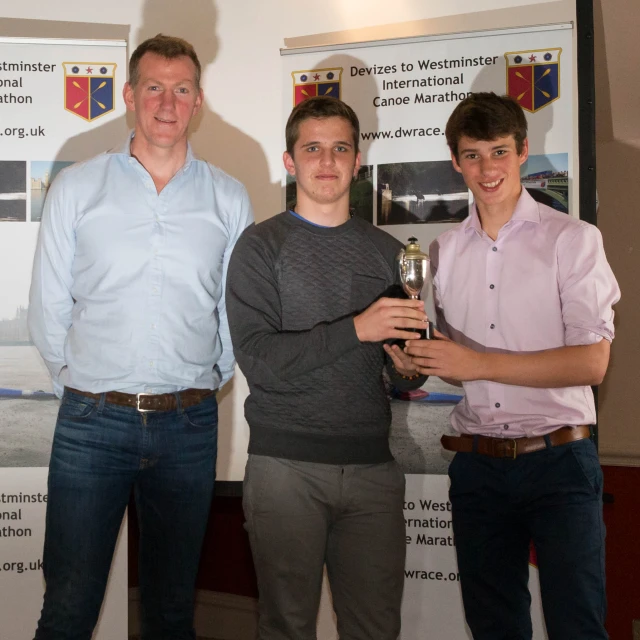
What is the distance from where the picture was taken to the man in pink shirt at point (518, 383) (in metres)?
2.15

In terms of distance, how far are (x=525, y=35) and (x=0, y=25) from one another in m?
2.35

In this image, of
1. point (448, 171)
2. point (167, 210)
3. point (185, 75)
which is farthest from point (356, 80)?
point (167, 210)

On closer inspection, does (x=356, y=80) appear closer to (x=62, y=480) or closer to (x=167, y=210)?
(x=167, y=210)

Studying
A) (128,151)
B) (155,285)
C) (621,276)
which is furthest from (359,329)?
(621,276)

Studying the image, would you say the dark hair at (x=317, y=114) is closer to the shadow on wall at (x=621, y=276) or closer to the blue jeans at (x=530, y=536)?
the blue jeans at (x=530, y=536)

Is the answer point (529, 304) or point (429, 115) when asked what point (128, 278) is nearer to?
point (529, 304)

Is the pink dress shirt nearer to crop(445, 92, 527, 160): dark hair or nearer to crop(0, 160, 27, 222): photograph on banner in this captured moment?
crop(445, 92, 527, 160): dark hair

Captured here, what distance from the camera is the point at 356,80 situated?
3.28 m

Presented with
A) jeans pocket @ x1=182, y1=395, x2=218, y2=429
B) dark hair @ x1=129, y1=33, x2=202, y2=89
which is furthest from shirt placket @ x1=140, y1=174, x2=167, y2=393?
dark hair @ x1=129, y1=33, x2=202, y2=89

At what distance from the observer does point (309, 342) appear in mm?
2125

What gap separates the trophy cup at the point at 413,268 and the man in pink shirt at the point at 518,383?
16 centimetres

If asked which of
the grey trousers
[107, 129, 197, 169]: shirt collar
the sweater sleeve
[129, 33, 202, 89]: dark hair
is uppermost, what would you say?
[129, 33, 202, 89]: dark hair

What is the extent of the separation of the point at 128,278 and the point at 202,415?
510 mm

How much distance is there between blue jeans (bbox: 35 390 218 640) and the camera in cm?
235
